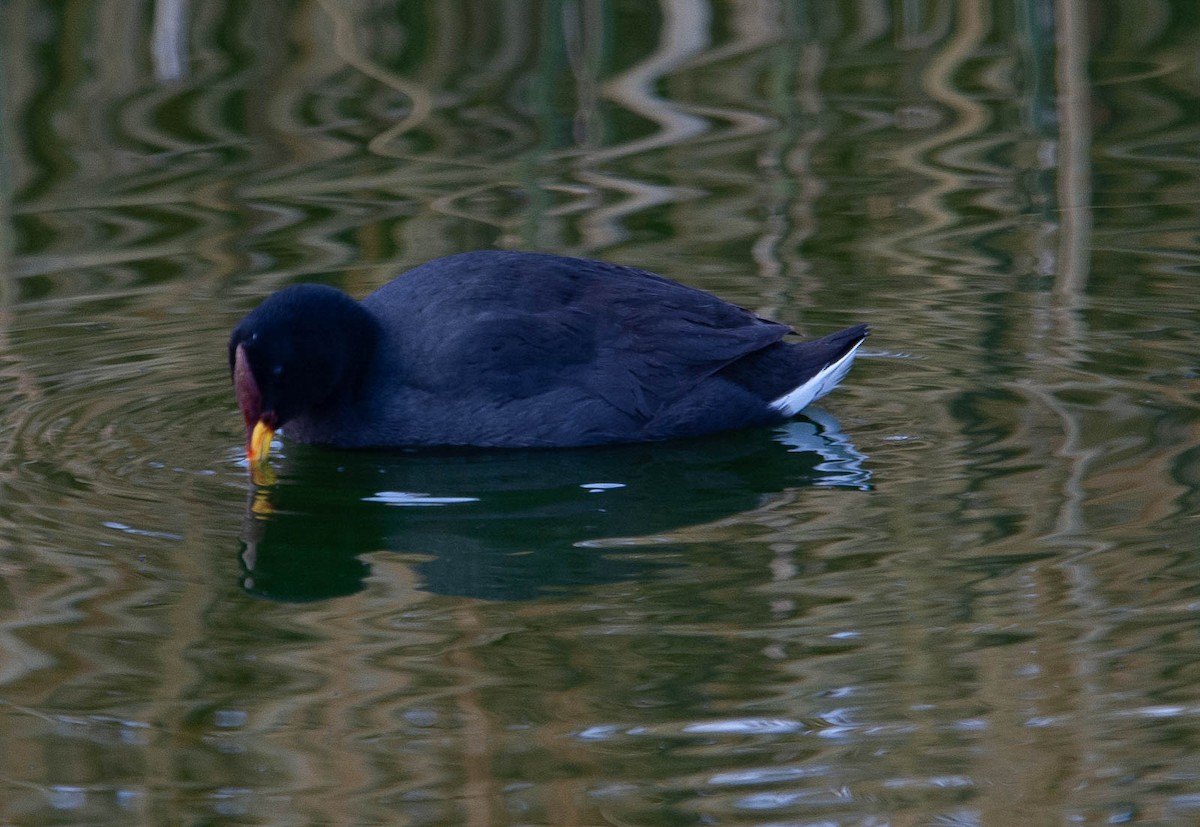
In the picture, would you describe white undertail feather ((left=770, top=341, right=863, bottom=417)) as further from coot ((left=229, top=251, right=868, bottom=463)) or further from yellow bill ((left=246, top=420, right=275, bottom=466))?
yellow bill ((left=246, top=420, right=275, bottom=466))

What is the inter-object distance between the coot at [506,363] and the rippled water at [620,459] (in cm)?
13

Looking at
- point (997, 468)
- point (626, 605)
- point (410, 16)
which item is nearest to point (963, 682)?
point (626, 605)

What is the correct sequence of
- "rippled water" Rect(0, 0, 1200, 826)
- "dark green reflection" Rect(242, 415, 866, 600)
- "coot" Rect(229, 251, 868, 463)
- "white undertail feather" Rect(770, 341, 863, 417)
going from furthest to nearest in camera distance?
"white undertail feather" Rect(770, 341, 863, 417), "coot" Rect(229, 251, 868, 463), "dark green reflection" Rect(242, 415, 866, 600), "rippled water" Rect(0, 0, 1200, 826)

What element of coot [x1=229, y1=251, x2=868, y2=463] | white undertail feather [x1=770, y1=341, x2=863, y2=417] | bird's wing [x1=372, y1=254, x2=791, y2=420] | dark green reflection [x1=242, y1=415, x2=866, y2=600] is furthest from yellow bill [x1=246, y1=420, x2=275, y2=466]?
white undertail feather [x1=770, y1=341, x2=863, y2=417]

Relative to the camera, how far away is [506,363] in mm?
6094

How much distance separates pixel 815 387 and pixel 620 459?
0.71 meters

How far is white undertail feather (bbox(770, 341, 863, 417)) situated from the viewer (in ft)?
20.8

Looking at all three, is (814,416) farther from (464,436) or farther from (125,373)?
(125,373)

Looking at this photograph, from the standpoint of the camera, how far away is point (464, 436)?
241 inches

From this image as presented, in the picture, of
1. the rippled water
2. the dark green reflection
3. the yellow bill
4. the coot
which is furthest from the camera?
the coot

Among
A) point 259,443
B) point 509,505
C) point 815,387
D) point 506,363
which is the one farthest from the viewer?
point 815,387

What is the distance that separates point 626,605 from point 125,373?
274 centimetres

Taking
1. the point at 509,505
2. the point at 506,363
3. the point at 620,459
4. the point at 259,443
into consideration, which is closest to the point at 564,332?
the point at 506,363

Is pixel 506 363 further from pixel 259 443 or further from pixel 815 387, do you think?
pixel 815 387
